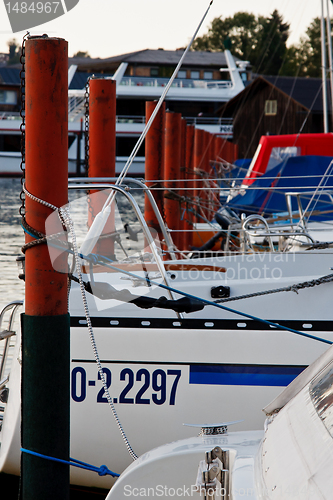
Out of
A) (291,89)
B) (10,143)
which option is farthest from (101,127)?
(10,143)

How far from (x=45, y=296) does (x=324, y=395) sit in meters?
1.26

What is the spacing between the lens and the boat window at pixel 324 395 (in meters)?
1.68

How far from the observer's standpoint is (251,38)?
7638 cm

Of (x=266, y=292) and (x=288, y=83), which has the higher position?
(x=288, y=83)

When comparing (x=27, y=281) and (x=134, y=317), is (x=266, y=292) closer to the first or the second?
(x=134, y=317)

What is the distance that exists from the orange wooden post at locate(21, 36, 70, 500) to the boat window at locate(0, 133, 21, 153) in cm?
3810

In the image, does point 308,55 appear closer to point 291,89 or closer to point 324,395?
point 291,89

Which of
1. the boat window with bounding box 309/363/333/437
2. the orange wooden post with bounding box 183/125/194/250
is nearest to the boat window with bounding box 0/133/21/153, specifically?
the orange wooden post with bounding box 183/125/194/250

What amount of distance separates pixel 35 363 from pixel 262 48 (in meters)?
74.0

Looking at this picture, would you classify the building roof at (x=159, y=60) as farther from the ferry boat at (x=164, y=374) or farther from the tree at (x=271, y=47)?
the ferry boat at (x=164, y=374)

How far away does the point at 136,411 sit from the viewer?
3.42 meters

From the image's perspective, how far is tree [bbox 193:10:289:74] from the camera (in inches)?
2840

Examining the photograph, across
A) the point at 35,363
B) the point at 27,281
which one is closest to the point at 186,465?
the point at 35,363

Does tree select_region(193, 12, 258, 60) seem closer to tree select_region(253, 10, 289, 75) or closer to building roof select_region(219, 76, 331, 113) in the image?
tree select_region(253, 10, 289, 75)
